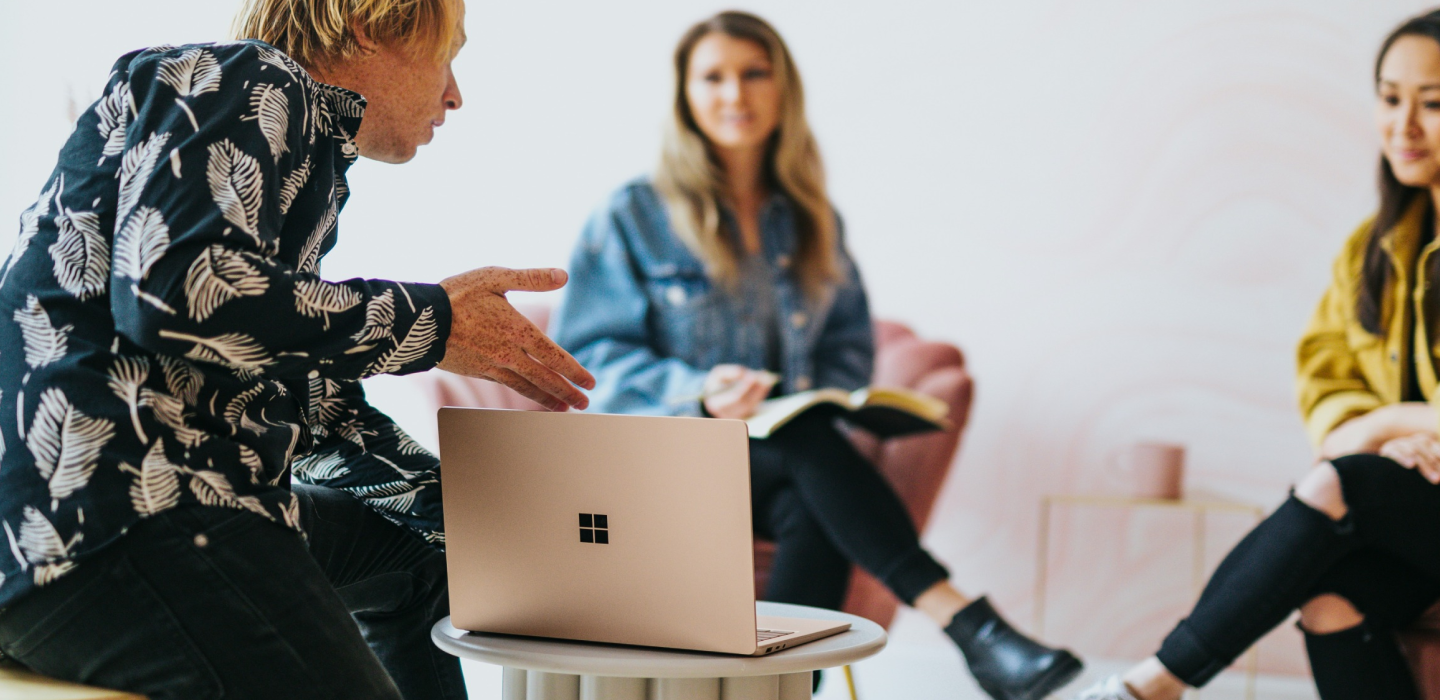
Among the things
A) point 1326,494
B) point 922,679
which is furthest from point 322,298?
point 922,679

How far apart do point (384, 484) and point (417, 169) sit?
5.95 feet

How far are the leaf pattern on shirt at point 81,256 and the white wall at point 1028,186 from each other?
6.60ft

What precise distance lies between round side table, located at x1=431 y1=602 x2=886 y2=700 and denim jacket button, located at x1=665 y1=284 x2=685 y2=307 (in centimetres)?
142

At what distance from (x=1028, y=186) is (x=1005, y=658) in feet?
4.56

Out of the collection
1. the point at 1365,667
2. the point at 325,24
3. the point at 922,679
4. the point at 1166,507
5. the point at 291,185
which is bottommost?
the point at 922,679

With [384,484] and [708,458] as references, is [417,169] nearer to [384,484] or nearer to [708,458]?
[384,484]

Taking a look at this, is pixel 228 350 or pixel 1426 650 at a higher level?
pixel 228 350

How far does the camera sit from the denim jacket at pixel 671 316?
2.26m

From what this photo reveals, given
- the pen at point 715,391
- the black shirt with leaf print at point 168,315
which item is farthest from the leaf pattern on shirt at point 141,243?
the pen at point 715,391

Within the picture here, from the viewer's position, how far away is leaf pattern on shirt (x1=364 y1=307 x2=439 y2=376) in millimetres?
909

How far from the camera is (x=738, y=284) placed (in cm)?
245

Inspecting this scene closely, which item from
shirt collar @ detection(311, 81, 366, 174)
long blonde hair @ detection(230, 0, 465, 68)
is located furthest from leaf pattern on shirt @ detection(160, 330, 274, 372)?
long blonde hair @ detection(230, 0, 465, 68)

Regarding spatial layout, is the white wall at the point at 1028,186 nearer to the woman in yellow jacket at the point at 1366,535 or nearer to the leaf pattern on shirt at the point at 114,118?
the woman in yellow jacket at the point at 1366,535

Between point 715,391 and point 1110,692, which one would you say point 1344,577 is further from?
point 715,391
